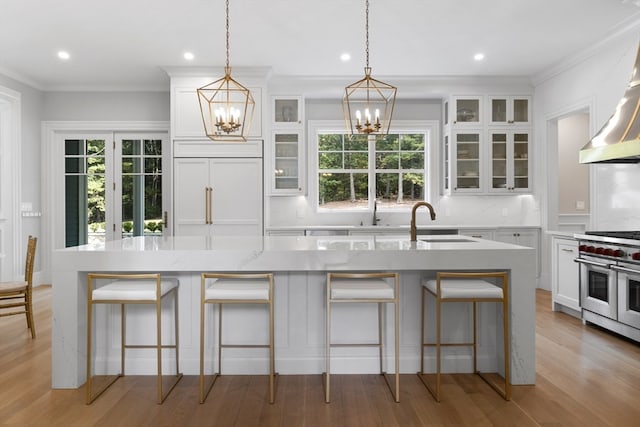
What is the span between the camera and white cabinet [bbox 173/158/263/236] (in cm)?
559

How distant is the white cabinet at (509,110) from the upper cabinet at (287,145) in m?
2.65

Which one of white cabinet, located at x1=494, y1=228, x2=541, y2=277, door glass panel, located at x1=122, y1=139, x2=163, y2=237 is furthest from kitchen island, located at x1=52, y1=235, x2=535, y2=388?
door glass panel, located at x1=122, y1=139, x2=163, y2=237

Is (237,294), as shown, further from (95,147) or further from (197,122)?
(95,147)

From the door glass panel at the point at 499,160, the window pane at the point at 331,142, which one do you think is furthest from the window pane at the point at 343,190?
the door glass panel at the point at 499,160

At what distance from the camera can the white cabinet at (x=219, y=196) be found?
18.4 feet

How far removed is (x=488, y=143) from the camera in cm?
604

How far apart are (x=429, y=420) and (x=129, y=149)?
5568mm

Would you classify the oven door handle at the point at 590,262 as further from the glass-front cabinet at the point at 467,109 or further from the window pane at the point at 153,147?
the window pane at the point at 153,147

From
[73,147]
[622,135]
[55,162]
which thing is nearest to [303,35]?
[622,135]

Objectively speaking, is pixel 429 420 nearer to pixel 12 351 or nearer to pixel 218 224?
pixel 12 351

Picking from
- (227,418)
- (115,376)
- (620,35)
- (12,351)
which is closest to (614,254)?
(620,35)

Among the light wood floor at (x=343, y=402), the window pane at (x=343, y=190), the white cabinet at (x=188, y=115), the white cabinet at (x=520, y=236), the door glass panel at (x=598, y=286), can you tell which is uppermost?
the white cabinet at (x=188, y=115)

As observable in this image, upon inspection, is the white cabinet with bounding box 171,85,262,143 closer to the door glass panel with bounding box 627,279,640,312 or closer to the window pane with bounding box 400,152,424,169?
the window pane with bounding box 400,152,424,169

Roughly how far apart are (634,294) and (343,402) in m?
2.70
